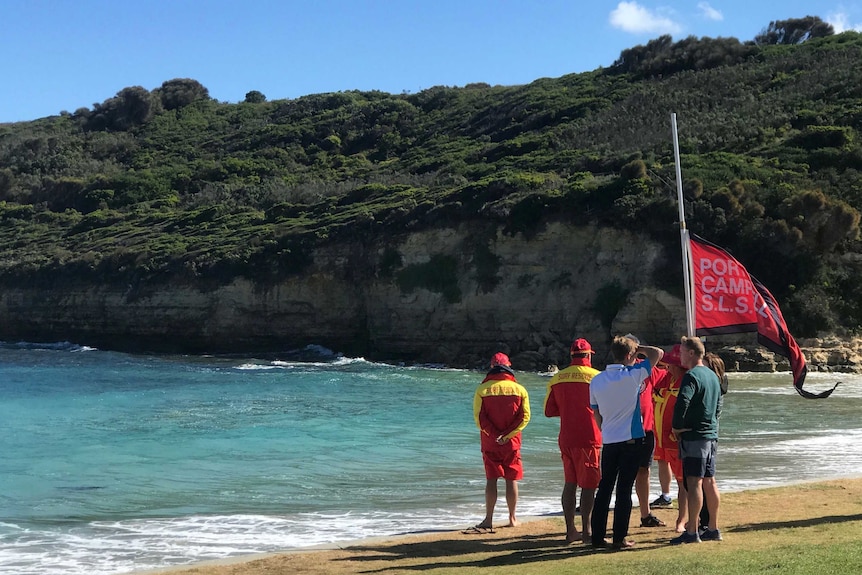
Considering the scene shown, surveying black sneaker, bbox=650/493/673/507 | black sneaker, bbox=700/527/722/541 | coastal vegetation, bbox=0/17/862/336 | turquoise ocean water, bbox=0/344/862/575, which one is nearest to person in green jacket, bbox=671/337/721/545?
black sneaker, bbox=700/527/722/541

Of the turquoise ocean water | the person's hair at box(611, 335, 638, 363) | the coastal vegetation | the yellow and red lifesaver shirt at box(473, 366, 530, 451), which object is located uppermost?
the coastal vegetation

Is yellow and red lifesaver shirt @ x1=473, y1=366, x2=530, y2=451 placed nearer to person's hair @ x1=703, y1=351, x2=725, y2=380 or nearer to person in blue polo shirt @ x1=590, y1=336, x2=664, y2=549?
person in blue polo shirt @ x1=590, y1=336, x2=664, y2=549

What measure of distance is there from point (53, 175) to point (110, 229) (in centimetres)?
2250

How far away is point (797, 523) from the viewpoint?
27.4 feet

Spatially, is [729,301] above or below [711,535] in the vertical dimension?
above

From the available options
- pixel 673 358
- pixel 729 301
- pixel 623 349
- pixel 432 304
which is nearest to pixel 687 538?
pixel 623 349

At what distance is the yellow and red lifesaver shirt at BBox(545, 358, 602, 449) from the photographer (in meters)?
8.20

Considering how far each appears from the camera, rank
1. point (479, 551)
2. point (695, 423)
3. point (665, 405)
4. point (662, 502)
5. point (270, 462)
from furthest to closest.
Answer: point (270, 462), point (662, 502), point (665, 405), point (479, 551), point (695, 423)

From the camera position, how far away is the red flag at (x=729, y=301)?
9.68m

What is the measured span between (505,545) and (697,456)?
73.2 inches

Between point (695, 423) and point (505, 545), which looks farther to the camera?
point (505, 545)

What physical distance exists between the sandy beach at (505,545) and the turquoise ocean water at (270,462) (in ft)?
2.16

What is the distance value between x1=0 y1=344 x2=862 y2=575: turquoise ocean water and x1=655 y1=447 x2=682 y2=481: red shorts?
1.44 meters

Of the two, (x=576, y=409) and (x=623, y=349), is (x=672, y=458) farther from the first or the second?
(x=623, y=349)
